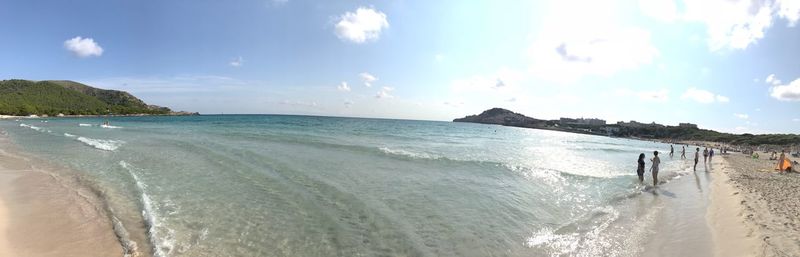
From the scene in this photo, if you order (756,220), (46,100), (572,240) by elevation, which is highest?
(46,100)

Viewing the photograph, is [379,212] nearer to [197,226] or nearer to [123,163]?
[197,226]

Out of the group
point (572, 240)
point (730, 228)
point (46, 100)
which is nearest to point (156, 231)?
point (572, 240)

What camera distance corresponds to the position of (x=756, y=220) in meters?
10.5

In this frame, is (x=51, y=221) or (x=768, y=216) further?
(x=768, y=216)

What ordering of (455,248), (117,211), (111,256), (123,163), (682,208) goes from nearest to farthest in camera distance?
(111,256), (455,248), (117,211), (682,208), (123,163)

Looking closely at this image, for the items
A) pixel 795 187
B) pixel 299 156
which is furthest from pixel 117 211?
pixel 795 187

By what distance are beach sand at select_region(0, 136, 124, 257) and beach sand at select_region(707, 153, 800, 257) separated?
501 inches

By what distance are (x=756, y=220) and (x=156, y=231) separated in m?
15.0

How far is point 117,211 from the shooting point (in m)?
10.2

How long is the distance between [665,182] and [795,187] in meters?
4.73

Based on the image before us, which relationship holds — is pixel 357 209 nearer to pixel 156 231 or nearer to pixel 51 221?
pixel 156 231

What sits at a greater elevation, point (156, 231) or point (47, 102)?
A: point (47, 102)

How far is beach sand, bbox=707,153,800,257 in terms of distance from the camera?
8.20 m

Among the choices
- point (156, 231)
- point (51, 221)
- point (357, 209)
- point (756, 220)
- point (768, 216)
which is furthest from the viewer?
point (357, 209)
